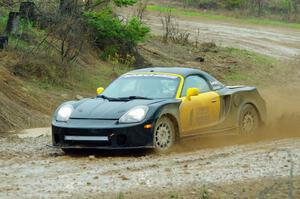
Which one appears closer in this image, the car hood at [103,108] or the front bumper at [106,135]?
the front bumper at [106,135]

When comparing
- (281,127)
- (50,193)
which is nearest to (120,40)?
(281,127)

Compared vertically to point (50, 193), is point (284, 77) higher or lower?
lower

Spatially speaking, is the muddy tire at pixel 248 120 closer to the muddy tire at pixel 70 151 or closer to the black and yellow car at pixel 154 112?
the black and yellow car at pixel 154 112

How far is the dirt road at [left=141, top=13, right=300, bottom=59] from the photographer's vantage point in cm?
3794

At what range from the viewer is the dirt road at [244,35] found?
37.9 meters

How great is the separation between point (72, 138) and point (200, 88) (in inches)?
111

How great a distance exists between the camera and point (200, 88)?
15.4 metres

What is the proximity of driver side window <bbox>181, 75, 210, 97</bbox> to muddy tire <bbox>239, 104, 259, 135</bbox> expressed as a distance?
3.34ft

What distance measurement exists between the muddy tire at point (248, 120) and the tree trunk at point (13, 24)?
935 centimetres

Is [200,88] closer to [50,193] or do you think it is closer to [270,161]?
[270,161]

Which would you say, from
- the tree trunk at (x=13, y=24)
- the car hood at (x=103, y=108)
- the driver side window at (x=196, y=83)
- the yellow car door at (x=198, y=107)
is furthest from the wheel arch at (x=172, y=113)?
the tree trunk at (x=13, y=24)

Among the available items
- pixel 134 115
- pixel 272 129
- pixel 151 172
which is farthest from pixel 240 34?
pixel 151 172

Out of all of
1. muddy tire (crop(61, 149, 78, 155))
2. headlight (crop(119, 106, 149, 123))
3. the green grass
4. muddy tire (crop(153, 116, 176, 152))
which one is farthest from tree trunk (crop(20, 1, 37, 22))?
the green grass

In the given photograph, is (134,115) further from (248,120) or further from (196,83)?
(248,120)
